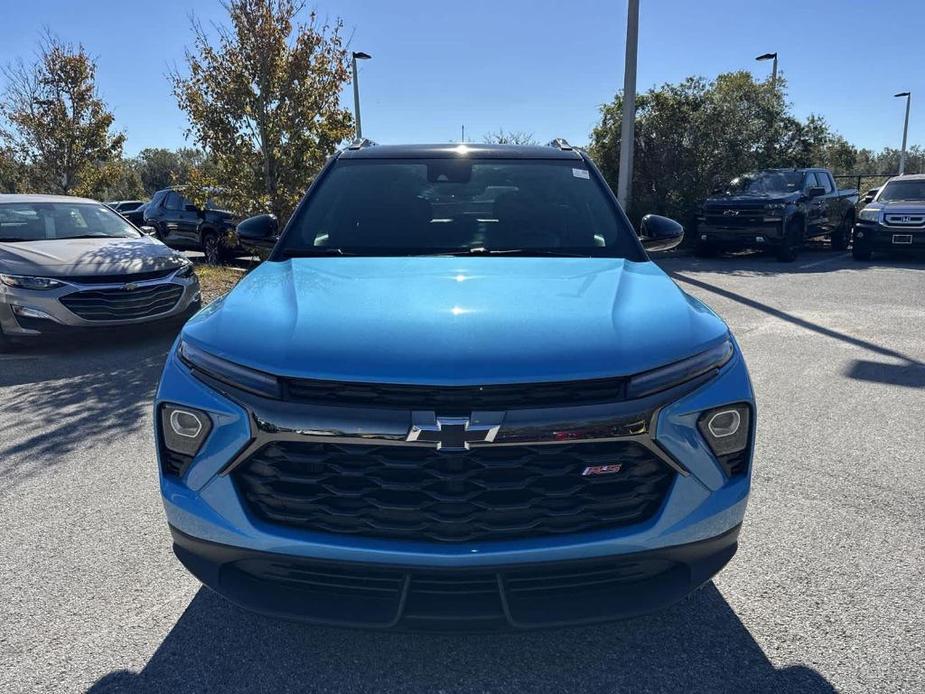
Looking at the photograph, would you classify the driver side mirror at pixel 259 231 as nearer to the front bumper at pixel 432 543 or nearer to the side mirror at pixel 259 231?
the side mirror at pixel 259 231

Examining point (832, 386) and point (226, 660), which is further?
point (832, 386)

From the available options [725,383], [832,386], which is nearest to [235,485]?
[725,383]

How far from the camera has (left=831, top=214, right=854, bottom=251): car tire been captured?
16.6 meters

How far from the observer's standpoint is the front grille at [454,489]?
2.03 metres

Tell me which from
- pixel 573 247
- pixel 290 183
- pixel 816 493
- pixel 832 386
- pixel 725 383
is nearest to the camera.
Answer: pixel 725 383

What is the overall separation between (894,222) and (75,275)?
1440 centimetres

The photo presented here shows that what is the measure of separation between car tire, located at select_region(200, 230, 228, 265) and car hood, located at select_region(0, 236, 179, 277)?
5523 millimetres

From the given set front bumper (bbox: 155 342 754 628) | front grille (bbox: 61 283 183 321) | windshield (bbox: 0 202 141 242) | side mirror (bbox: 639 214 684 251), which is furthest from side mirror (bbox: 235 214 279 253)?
windshield (bbox: 0 202 141 242)

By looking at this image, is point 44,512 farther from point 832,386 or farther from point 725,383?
point 832,386

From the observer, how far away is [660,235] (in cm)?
391

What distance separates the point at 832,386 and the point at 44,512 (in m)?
5.57

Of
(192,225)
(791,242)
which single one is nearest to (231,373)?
(192,225)

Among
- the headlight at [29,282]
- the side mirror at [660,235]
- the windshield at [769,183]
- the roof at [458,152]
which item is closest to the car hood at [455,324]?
the side mirror at [660,235]

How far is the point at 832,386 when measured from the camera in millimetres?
5730
